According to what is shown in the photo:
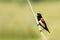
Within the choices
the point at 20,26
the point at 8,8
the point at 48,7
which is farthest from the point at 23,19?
the point at 48,7

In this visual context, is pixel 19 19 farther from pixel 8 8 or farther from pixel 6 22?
pixel 8 8

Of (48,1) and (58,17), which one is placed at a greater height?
(48,1)

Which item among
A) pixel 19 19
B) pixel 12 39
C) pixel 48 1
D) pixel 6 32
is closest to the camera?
pixel 12 39

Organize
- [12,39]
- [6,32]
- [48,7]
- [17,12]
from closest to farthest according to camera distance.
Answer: [12,39], [6,32], [17,12], [48,7]

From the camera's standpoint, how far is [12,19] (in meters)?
7.81

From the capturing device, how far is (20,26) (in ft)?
23.9

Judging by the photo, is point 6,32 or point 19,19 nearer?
point 6,32

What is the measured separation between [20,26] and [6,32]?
358mm

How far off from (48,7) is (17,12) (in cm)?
213

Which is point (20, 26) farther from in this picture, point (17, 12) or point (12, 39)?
point (17, 12)

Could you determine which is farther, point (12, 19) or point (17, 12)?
point (17, 12)

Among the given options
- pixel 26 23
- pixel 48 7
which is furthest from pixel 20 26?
pixel 48 7

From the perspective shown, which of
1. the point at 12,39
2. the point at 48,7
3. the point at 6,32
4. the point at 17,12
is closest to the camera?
the point at 12,39

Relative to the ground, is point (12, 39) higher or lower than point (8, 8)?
lower
